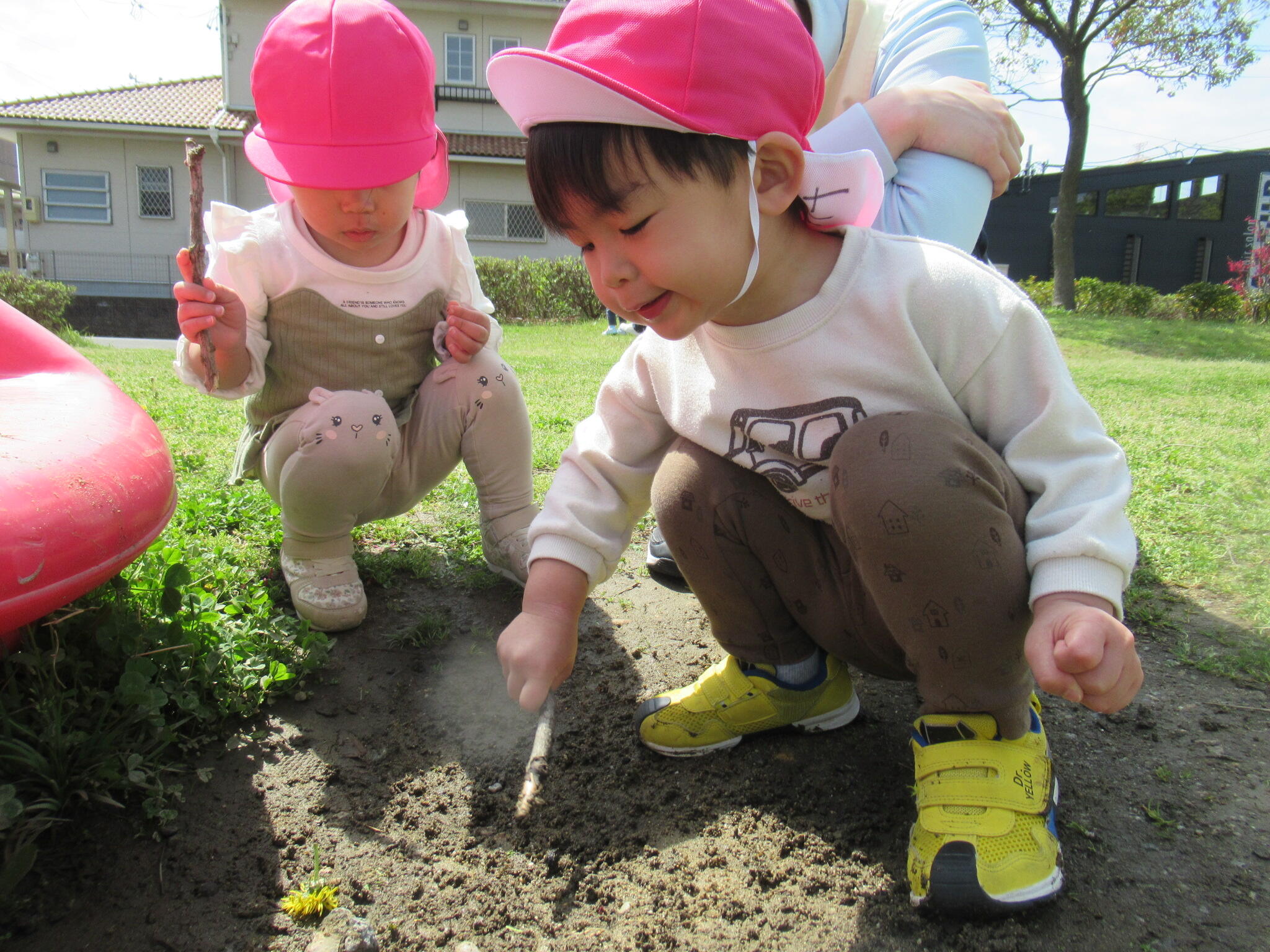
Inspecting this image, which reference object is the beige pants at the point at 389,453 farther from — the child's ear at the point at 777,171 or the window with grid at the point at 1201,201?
the window with grid at the point at 1201,201

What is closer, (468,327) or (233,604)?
(233,604)

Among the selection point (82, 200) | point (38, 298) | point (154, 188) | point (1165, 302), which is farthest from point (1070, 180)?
point (82, 200)

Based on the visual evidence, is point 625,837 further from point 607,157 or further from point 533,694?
point 607,157

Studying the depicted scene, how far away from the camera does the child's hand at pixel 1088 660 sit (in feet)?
3.55

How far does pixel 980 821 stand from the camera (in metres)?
1.25

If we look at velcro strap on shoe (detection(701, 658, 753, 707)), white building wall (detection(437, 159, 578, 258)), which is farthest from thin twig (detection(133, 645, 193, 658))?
white building wall (detection(437, 159, 578, 258))

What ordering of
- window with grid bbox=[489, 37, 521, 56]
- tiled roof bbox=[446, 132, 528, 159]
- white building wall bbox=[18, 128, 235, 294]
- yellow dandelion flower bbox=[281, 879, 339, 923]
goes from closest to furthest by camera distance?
yellow dandelion flower bbox=[281, 879, 339, 923] < tiled roof bbox=[446, 132, 528, 159] < window with grid bbox=[489, 37, 521, 56] < white building wall bbox=[18, 128, 235, 294]

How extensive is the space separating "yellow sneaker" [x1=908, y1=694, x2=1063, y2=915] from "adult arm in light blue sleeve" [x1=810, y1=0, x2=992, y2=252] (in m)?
1.00

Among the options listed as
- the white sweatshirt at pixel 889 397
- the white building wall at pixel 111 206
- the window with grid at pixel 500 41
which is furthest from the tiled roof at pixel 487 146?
the white sweatshirt at pixel 889 397

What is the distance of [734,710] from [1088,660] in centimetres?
72

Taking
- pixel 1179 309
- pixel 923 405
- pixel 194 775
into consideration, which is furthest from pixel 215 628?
pixel 1179 309

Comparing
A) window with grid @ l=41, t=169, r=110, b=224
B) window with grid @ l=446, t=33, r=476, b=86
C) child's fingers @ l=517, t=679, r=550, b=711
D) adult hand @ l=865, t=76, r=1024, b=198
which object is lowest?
child's fingers @ l=517, t=679, r=550, b=711

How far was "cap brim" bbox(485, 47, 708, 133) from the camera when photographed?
1205mm

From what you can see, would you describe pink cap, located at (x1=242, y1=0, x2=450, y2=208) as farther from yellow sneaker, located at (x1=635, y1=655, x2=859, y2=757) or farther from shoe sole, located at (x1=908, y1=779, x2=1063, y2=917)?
shoe sole, located at (x1=908, y1=779, x2=1063, y2=917)
